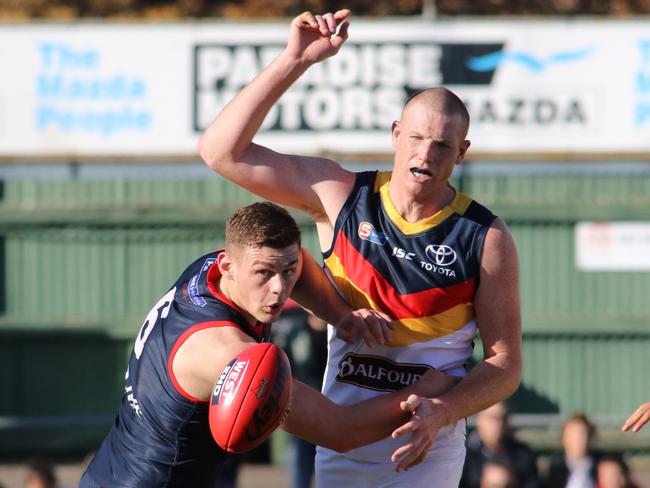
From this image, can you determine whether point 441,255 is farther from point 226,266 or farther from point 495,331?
point 226,266

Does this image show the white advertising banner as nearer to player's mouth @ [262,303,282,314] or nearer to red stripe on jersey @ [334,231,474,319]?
red stripe on jersey @ [334,231,474,319]

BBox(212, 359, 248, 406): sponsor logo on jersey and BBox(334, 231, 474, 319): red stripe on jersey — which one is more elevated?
BBox(334, 231, 474, 319): red stripe on jersey

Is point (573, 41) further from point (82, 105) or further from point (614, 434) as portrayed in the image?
point (82, 105)

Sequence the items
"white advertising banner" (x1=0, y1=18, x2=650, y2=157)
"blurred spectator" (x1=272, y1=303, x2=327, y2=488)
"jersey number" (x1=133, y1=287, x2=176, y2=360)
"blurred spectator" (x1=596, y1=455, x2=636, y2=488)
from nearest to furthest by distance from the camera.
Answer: "jersey number" (x1=133, y1=287, x2=176, y2=360)
"blurred spectator" (x1=596, y1=455, x2=636, y2=488)
"blurred spectator" (x1=272, y1=303, x2=327, y2=488)
"white advertising banner" (x1=0, y1=18, x2=650, y2=157)

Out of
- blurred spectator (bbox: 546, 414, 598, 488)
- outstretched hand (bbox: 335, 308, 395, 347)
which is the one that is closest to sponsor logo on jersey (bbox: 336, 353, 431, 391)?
A: outstretched hand (bbox: 335, 308, 395, 347)

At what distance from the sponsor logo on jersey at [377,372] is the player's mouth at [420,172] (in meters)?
0.83

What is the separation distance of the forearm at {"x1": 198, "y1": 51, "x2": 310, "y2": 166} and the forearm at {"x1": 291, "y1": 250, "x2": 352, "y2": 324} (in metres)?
0.61

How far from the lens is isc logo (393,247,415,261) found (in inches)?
199

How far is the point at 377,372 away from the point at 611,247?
8.91 m

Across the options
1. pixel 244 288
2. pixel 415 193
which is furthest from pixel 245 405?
pixel 415 193

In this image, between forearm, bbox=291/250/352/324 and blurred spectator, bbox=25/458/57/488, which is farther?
blurred spectator, bbox=25/458/57/488

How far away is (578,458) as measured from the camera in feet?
31.5

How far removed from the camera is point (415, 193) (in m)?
5.00

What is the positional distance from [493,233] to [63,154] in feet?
30.4
